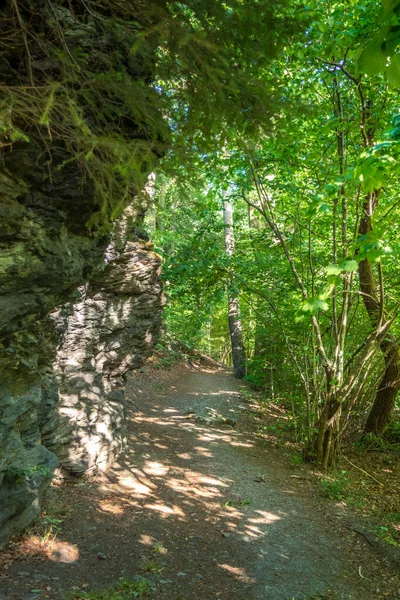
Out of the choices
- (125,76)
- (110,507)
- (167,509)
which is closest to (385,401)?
(167,509)

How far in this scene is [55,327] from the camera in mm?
4863

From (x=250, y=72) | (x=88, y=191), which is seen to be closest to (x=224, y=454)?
(x=88, y=191)

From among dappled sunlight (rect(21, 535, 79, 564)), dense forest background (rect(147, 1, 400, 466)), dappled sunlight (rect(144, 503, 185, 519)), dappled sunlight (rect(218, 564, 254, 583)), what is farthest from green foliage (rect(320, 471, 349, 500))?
dappled sunlight (rect(21, 535, 79, 564))

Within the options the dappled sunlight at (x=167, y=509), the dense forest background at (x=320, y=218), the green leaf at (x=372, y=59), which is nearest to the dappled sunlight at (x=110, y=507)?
the dappled sunlight at (x=167, y=509)

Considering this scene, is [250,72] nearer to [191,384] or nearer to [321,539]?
[321,539]

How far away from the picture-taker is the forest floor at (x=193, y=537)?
393cm

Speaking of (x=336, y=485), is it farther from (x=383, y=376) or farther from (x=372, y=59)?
(x=372, y=59)

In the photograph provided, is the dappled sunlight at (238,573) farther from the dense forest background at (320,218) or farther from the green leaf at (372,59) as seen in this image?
the green leaf at (372,59)

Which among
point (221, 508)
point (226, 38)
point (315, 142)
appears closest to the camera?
point (226, 38)

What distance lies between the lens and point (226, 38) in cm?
315

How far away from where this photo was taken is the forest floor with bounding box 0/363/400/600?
12.9 ft

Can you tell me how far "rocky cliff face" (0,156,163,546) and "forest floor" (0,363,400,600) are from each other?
0.47 m

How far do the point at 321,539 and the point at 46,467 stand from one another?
3645 millimetres

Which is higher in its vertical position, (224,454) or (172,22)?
(172,22)
